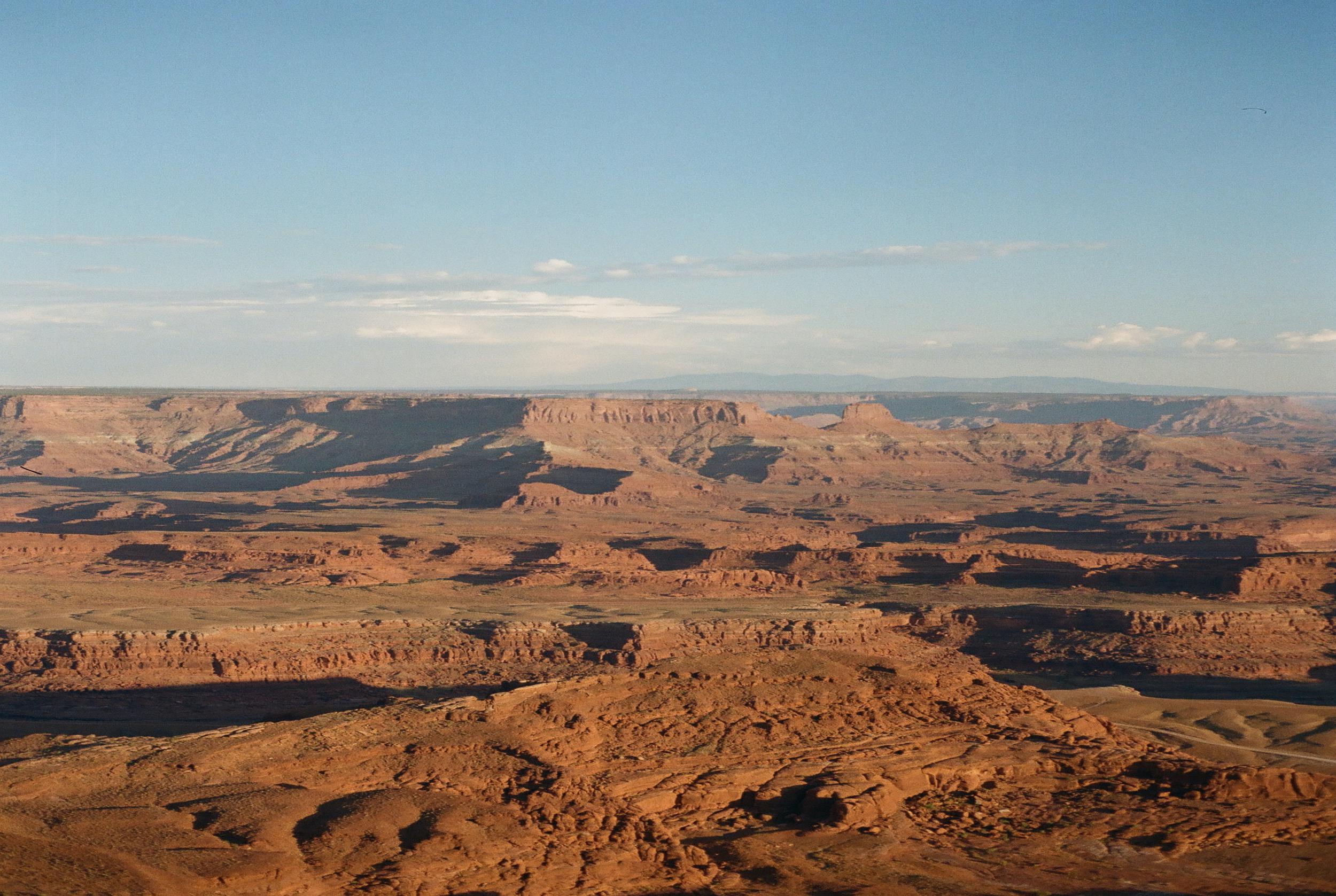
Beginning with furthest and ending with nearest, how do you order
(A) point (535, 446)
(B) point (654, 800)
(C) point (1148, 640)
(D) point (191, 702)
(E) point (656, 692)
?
(A) point (535, 446), (C) point (1148, 640), (D) point (191, 702), (E) point (656, 692), (B) point (654, 800)

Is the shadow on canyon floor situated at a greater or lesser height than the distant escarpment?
lesser

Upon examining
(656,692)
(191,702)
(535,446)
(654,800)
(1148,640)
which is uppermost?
(535,446)

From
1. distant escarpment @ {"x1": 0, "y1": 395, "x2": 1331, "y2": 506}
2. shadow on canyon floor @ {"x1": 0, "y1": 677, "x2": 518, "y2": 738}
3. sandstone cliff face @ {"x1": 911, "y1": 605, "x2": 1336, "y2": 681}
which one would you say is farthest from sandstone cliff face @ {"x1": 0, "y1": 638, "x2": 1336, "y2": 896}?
distant escarpment @ {"x1": 0, "y1": 395, "x2": 1331, "y2": 506}

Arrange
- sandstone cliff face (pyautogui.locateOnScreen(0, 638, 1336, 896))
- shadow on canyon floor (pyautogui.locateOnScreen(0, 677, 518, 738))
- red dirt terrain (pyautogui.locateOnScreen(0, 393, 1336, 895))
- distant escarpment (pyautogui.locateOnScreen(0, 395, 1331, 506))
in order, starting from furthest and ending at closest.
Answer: distant escarpment (pyautogui.locateOnScreen(0, 395, 1331, 506)) < shadow on canyon floor (pyautogui.locateOnScreen(0, 677, 518, 738)) < red dirt terrain (pyautogui.locateOnScreen(0, 393, 1336, 895)) < sandstone cliff face (pyautogui.locateOnScreen(0, 638, 1336, 896))

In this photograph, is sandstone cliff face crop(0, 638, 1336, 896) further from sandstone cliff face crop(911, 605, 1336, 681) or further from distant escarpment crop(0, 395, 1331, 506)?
distant escarpment crop(0, 395, 1331, 506)

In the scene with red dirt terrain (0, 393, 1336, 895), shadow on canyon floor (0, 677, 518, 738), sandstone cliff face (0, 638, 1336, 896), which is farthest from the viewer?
shadow on canyon floor (0, 677, 518, 738)

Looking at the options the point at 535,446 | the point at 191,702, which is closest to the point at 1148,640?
the point at 191,702

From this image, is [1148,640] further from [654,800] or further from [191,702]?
[191,702]

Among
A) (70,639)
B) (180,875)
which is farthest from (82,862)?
(70,639)

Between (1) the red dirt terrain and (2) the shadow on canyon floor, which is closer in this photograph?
(1) the red dirt terrain
